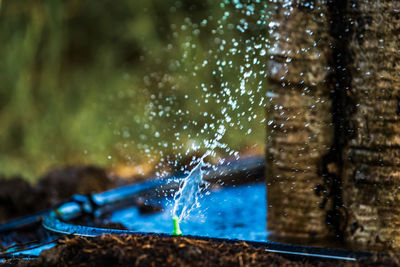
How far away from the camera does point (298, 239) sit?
1.40 metres

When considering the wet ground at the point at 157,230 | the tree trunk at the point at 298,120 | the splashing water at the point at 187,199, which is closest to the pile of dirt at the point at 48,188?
the wet ground at the point at 157,230

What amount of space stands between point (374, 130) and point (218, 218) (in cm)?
84

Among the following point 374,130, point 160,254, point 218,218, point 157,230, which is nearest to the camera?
point 160,254

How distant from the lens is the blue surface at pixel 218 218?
1562 mm

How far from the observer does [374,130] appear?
123cm

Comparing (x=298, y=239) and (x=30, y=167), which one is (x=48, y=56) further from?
(x=298, y=239)

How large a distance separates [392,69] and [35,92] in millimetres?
3906

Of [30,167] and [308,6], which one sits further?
[30,167]

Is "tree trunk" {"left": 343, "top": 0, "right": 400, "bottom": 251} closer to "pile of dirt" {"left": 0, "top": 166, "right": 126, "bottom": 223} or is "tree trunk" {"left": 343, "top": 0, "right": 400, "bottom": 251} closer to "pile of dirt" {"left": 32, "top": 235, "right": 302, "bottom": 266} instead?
"pile of dirt" {"left": 32, "top": 235, "right": 302, "bottom": 266}

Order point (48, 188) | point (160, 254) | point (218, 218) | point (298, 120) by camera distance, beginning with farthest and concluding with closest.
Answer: point (48, 188) → point (218, 218) → point (298, 120) → point (160, 254)

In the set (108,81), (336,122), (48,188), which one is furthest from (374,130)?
(108,81)

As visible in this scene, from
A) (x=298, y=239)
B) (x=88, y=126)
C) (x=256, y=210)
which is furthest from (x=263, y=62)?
(x=88, y=126)

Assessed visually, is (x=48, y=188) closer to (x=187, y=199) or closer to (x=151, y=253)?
(x=187, y=199)

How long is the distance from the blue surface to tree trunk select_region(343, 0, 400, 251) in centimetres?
36
